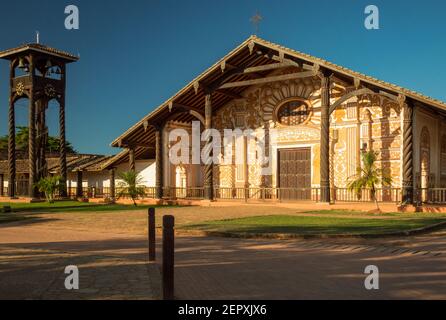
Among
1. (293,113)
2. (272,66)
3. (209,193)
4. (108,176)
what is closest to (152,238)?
(272,66)

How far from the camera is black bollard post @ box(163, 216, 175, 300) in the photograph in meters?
5.68

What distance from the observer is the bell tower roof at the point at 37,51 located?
109 feet

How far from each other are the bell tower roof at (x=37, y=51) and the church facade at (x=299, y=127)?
30.1 feet

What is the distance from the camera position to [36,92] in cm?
3406

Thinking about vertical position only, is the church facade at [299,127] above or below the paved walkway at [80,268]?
above

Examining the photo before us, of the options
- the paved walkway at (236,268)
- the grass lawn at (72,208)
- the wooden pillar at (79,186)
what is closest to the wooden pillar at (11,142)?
the wooden pillar at (79,186)

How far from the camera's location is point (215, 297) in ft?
19.3

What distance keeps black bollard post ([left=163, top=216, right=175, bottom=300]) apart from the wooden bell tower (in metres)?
30.1

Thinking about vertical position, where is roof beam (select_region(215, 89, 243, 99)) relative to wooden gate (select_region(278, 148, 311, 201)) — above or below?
above

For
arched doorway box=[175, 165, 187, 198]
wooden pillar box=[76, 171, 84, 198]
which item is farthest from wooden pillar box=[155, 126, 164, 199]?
wooden pillar box=[76, 171, 84, 198]

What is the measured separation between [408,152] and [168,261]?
17.1m

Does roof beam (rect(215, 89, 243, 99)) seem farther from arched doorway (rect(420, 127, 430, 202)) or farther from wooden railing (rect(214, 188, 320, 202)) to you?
arched doorway (rect(420, 127, 430, 202))

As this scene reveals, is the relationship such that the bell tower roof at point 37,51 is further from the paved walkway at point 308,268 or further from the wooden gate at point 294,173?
the paved walkway at point 308,268

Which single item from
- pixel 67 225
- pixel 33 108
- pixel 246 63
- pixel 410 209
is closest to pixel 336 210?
pixel 410 209
